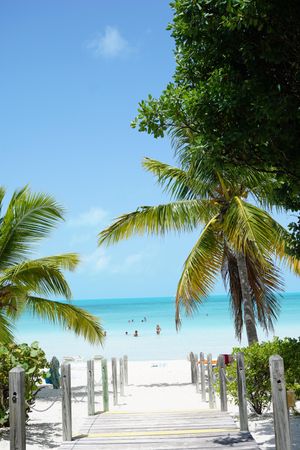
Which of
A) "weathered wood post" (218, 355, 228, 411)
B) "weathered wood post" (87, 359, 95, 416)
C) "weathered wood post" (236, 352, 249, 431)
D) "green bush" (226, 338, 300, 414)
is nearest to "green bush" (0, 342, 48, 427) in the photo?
"weathered wood post" (87, 359, 95, 416)

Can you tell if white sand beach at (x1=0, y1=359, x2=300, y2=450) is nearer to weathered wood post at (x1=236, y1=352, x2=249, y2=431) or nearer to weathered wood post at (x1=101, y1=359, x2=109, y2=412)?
weathered wood post at (x1=236, y1=352, x2=249, y2=431)

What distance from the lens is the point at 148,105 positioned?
24.4 feet

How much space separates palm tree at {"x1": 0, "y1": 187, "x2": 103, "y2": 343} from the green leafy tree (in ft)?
24.3

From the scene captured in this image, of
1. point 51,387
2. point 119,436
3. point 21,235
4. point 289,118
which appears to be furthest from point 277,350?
point 51,387

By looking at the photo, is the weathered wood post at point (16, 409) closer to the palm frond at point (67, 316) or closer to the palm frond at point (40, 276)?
the palm frond at point (40, 276)

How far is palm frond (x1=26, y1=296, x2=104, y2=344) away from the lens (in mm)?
15570

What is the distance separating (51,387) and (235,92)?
56.2 feet

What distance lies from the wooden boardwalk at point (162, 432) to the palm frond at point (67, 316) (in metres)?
5.50

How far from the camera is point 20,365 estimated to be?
10188 mm

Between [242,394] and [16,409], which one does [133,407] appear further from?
[16,409]

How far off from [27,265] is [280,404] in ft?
30.6

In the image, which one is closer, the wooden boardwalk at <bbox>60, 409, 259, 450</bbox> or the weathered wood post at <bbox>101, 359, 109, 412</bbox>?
the wooden boardwalk at <bbox>60, 409, 259, 450</bbox>

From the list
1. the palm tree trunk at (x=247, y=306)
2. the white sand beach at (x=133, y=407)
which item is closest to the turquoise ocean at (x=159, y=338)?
the white sand beach at (x=133, y=407)

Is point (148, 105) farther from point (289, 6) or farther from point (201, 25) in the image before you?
point (289, 6)
